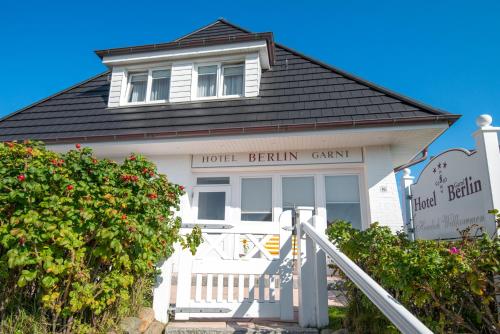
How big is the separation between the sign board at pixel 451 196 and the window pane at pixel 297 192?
3.04 m

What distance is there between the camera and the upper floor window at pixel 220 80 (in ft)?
30.8

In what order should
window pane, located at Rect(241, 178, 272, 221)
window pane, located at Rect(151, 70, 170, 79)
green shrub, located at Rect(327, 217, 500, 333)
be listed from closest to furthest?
green shrub, located at Rect(327, 217, 500, 333)
window pane, located at Rect(241, 178, 272, 221)
window pane, located at Rect(151, 70, 170, 79)

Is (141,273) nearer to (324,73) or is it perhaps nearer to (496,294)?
(496,294)

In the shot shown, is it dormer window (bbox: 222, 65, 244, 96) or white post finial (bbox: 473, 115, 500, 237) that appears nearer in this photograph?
white post finial (bbox: 473, 115, 500, 237)

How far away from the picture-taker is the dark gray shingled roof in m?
7.20

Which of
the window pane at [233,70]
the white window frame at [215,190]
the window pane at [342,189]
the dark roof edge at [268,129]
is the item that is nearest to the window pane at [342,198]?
the window pane at [342,189]

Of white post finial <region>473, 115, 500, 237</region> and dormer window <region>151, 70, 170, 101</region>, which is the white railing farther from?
dormer window <region>151, 70, 170, 101</region>

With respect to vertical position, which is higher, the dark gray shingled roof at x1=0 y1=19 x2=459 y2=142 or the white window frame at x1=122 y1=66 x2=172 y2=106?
the white window frame at x1=122 y1=66 x2=172 y2=106

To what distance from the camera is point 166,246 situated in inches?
147

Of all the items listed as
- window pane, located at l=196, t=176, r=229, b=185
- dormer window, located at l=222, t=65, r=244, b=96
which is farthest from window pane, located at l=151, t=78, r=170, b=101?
window pane, located at l=196, t=176, r=229, b=185

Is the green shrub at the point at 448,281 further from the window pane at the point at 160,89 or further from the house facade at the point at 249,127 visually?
the window pane at the point at 160,89

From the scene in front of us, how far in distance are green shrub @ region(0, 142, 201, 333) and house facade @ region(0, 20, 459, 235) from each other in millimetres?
3245

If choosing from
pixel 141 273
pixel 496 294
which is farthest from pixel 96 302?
pixel 496 294

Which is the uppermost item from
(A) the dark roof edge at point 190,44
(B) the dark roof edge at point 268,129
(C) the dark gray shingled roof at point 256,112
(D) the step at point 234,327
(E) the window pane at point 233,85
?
(A) the dark roof edge at point 190,44
